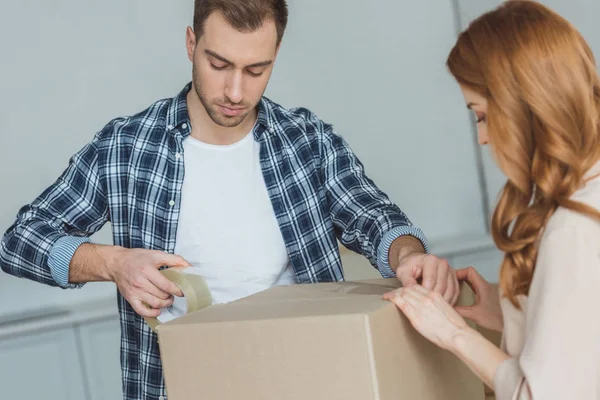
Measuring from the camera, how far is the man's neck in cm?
159

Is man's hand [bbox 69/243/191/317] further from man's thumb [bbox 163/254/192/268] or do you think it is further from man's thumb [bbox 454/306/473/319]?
man's thumb [bbox 454/306/473/319]

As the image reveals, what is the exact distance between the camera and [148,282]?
4.05 ft

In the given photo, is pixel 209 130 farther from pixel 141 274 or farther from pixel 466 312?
pixel 466 312

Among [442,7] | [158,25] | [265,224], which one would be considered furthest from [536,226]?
[442,7]

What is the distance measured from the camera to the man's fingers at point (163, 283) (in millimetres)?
1218

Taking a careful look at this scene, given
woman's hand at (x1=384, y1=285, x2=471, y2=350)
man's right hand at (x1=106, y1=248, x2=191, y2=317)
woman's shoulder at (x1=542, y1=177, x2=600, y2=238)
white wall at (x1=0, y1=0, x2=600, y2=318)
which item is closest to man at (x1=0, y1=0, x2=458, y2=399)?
man's right hand at (x1=106, y1=248, x2=191, y2=317)

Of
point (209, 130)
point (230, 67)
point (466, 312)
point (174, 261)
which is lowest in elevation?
point (466, 312)

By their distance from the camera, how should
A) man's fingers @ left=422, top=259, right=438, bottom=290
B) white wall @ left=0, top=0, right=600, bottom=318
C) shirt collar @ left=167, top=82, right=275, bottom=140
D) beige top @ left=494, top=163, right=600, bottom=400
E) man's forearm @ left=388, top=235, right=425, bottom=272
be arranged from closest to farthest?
beige top @ left=494, top=163, right=600, bottom=400
man's fingers @ left=422, top=259, right=438, bottom=290
man's forearm @ left=388, top=235, right=425, bottom=272
shirt collar @ left=167, top=82, right=275, bottom=140
white wall @ left=0, top=0, right=600, bottom=318

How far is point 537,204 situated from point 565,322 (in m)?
0.15

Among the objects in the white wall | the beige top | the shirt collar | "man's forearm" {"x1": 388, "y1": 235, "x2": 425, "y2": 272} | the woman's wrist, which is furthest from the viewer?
the white wall

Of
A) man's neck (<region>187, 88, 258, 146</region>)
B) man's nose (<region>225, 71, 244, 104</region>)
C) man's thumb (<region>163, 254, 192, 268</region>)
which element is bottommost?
man's thumb (<region>163, 254, 192, 268</region>)

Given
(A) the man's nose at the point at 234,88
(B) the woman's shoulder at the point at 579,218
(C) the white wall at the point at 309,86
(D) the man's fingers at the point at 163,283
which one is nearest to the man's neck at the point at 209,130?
(A) the man's nose at the point at 234,88

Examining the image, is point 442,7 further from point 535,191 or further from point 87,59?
point 535,191

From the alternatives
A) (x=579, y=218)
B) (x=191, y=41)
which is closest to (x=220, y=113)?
(x=191, y=41)
